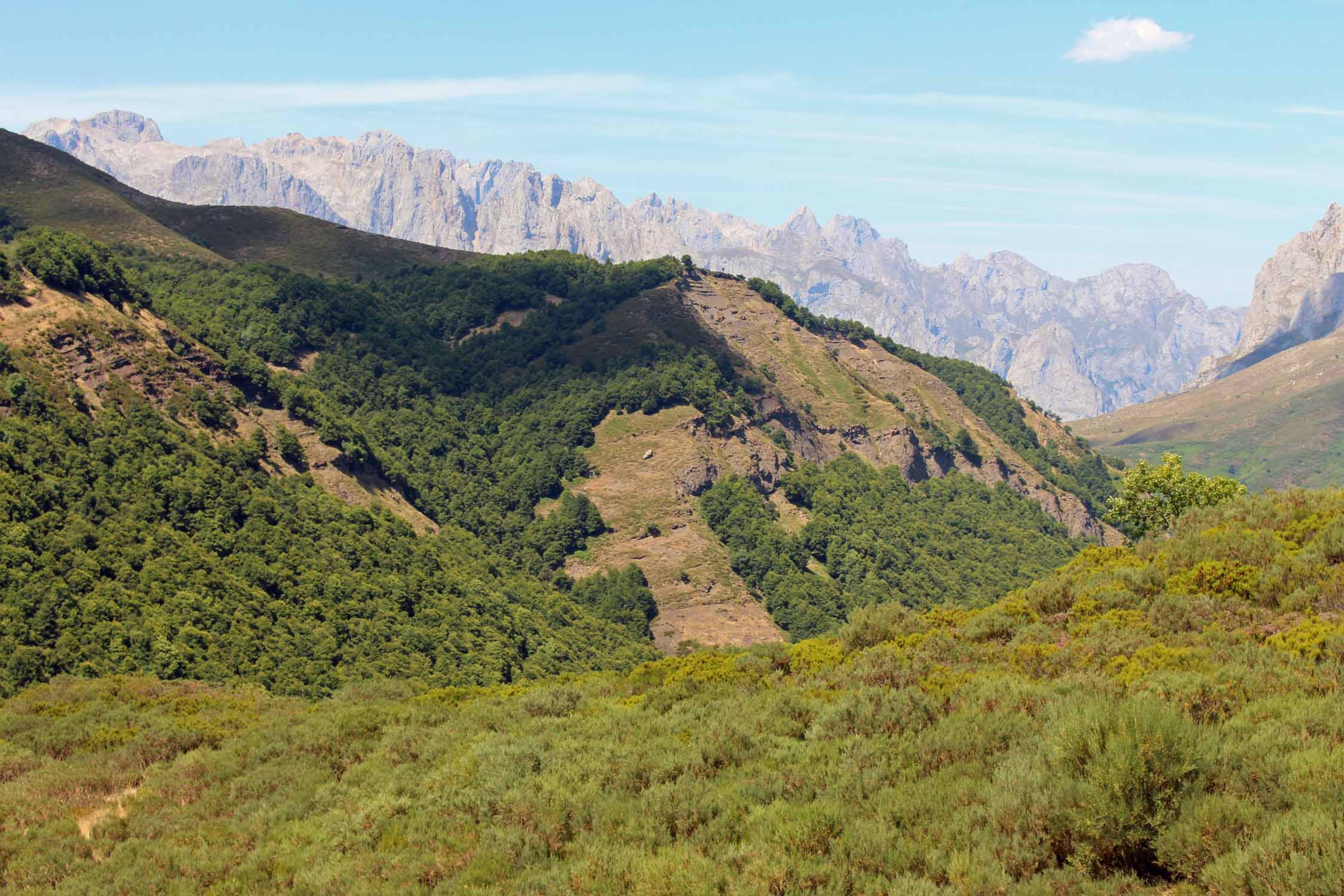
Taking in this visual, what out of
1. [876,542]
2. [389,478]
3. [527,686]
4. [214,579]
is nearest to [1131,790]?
[527,686]

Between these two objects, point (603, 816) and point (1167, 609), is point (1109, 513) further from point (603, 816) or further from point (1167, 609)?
point (603, 816)

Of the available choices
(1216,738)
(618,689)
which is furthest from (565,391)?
(1216,738)

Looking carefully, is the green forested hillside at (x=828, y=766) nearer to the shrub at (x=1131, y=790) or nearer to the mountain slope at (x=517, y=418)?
the shrub at (x=1131, y=790)

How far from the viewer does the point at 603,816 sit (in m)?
26.8

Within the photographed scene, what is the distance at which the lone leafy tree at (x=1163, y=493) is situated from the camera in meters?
79.9

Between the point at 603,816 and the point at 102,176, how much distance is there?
722ft

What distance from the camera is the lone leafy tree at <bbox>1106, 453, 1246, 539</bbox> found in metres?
79.9

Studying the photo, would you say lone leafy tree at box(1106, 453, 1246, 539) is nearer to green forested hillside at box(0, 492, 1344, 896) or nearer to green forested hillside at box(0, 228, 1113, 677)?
green forested hillside at box(0, 492, 1344, 896)

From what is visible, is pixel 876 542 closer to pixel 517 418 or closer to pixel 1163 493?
pixel 517 418

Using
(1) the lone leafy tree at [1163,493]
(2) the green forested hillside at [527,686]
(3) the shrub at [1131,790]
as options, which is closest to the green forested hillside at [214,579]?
(2) the green forested hillside at [527,686]

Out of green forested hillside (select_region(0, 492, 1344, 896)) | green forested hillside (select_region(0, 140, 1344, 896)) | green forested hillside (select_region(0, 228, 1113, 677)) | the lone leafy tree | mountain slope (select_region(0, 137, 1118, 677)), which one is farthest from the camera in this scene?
mountain slope (select_region(0, 137, 1118, 677))

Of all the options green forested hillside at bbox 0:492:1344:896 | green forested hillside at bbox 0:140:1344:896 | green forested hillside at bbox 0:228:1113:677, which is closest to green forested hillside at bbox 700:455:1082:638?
green forested hillside at bbox 0:228:1113:677

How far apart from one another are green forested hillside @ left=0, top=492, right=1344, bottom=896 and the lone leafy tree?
3271 cm

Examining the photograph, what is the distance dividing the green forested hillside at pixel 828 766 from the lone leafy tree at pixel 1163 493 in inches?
1288
